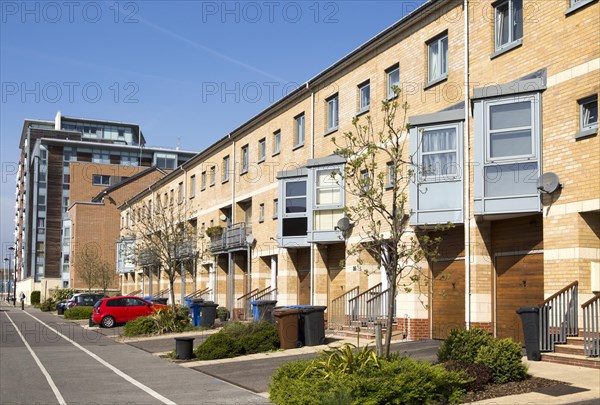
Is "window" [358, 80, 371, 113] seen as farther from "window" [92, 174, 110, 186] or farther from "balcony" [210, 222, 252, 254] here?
"window" [92, 174, 110, 186]

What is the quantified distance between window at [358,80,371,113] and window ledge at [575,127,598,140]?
10.2 meters

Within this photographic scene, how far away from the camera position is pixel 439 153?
19.5 m

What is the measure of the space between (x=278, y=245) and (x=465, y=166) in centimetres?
1318

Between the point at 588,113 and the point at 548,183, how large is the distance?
1660 millimetres

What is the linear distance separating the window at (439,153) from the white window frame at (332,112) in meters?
7.60

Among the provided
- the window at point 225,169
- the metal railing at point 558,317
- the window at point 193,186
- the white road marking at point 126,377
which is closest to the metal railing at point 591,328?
the metal railing at point 558,317

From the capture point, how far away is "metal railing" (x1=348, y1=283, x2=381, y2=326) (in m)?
22.9

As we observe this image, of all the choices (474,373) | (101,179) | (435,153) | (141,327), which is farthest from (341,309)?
(101,179)

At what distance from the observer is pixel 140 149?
10588 centimetres

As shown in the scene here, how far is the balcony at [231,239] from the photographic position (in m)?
35.8

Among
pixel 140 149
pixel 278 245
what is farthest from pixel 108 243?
pixel 278 245

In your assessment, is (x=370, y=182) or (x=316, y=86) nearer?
(x=370, y=182)

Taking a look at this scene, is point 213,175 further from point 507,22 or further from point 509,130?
point 509,130

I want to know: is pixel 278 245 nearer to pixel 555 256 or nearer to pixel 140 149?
pixel 555 256
